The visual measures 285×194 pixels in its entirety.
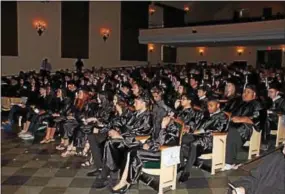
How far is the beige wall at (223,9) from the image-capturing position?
28911 mm

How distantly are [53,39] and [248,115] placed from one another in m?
12.0

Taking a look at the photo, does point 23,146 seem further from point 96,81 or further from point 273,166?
point 273,166

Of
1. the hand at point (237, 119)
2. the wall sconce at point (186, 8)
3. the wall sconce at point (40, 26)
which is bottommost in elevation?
the hand at point (237, 119)

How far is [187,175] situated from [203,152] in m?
0.45

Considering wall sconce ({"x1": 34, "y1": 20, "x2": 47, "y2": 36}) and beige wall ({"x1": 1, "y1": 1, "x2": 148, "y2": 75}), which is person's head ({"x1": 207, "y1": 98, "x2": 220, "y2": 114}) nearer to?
beige wall ({"x1": 1, "y1": 1, "x2": 148, "y2": 75})

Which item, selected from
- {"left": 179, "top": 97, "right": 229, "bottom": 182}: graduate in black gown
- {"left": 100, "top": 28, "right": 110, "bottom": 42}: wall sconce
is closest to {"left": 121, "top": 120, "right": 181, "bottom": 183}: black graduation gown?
{"left": 179, "top": 97, "right": 229, "bottom": 182}: graduate in black gown

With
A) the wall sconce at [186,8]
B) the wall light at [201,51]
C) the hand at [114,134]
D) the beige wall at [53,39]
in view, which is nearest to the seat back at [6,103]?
the beige wall at [53,39]

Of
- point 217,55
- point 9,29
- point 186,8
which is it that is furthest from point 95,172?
point 217,55

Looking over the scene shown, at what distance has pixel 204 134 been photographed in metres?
5.85

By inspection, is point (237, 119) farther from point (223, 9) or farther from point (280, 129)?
point (223, 9)

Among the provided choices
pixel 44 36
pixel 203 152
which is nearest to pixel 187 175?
pixel 203 152

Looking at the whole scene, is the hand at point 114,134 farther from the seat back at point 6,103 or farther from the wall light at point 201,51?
the wall light at point 201,51

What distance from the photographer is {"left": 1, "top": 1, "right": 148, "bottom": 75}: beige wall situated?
15.2m

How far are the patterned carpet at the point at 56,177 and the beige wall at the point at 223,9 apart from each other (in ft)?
76.1
